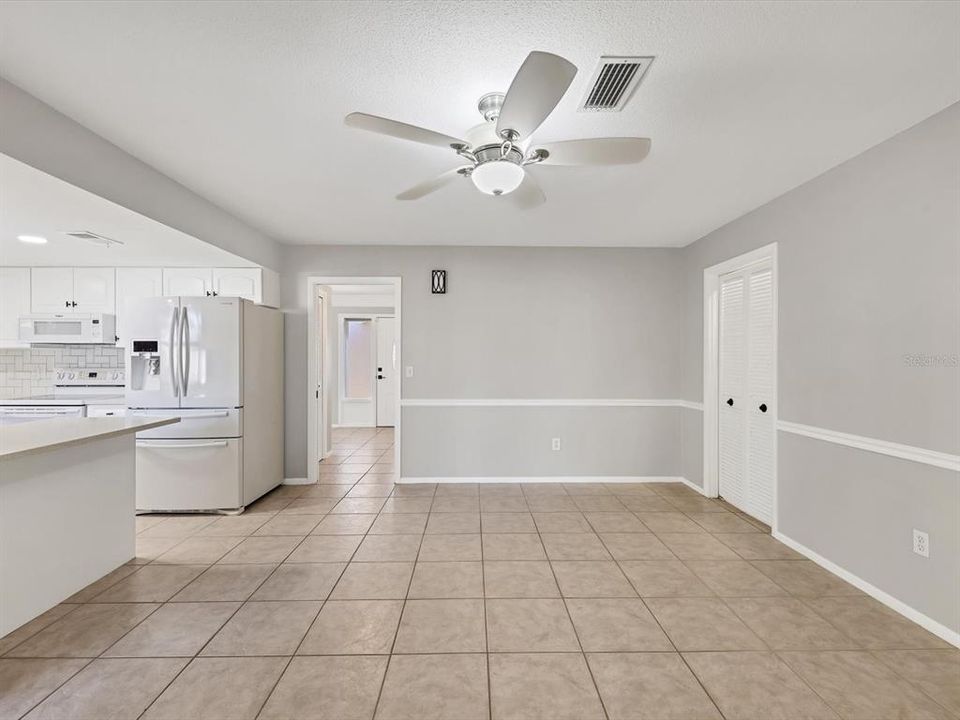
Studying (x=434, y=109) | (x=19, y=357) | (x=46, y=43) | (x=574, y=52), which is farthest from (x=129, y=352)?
(x=574, y=52)

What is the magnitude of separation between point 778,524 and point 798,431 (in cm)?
72

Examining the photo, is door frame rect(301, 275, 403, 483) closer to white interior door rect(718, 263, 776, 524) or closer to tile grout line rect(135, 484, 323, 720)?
tile grout line rect(135, 484, 323, 720)

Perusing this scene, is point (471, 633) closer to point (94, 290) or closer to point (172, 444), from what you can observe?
point (172, 444)

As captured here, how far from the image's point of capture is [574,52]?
1.67 metres

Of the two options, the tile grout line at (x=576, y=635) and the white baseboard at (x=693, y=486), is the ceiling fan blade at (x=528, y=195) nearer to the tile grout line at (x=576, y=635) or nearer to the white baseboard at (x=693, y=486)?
the tile grout line at (x=576, y=635)

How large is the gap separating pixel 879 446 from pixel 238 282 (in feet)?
15.8

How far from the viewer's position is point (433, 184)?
7.07 ft

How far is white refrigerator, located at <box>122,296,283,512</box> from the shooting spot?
3.64 metres

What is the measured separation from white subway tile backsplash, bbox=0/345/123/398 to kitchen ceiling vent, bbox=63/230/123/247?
1.64 m

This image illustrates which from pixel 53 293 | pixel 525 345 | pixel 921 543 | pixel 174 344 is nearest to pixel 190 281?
pixel 174 344

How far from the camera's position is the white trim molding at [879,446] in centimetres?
209

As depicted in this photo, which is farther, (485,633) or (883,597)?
(883,597)

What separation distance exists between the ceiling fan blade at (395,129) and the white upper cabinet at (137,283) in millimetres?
3665

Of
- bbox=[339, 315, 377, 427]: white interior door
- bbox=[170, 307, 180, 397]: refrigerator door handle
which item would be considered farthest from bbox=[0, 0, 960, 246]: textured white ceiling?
bbox=[339, 315, 377, 427]: white interior door
